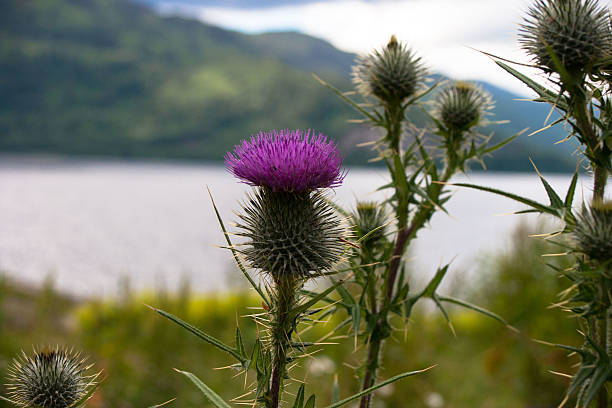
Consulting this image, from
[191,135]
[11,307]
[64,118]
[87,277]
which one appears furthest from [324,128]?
[11,307]

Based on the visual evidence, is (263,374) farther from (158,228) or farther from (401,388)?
(158,228)

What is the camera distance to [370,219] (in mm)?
2676

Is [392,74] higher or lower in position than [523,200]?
higher

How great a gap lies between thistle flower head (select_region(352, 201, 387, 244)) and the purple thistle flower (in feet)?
2.22

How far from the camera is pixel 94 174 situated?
95.7m

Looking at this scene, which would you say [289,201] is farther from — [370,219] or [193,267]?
[193,267]

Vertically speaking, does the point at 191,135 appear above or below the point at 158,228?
above

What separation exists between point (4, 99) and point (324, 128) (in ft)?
338

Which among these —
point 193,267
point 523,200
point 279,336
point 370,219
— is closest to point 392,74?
point 370,219

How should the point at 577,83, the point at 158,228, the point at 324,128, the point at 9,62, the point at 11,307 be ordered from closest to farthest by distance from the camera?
the point at 577,83
the point at 11,307
the point at 158,228
the point at 324,128
the point at 9,62

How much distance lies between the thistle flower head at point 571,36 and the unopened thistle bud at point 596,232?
0.64m

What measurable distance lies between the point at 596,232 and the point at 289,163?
122cm

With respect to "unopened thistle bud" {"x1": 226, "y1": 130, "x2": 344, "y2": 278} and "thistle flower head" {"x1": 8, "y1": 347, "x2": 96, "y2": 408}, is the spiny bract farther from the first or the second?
→ "thistle flower head" {"x1": 8, "y1": 347, "x2": 96, "y2": 408}

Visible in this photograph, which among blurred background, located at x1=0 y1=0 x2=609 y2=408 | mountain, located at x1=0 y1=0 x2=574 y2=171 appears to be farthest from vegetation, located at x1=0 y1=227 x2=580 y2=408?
mountain, located at x1=0 y1=0 x2=574 y2=171
